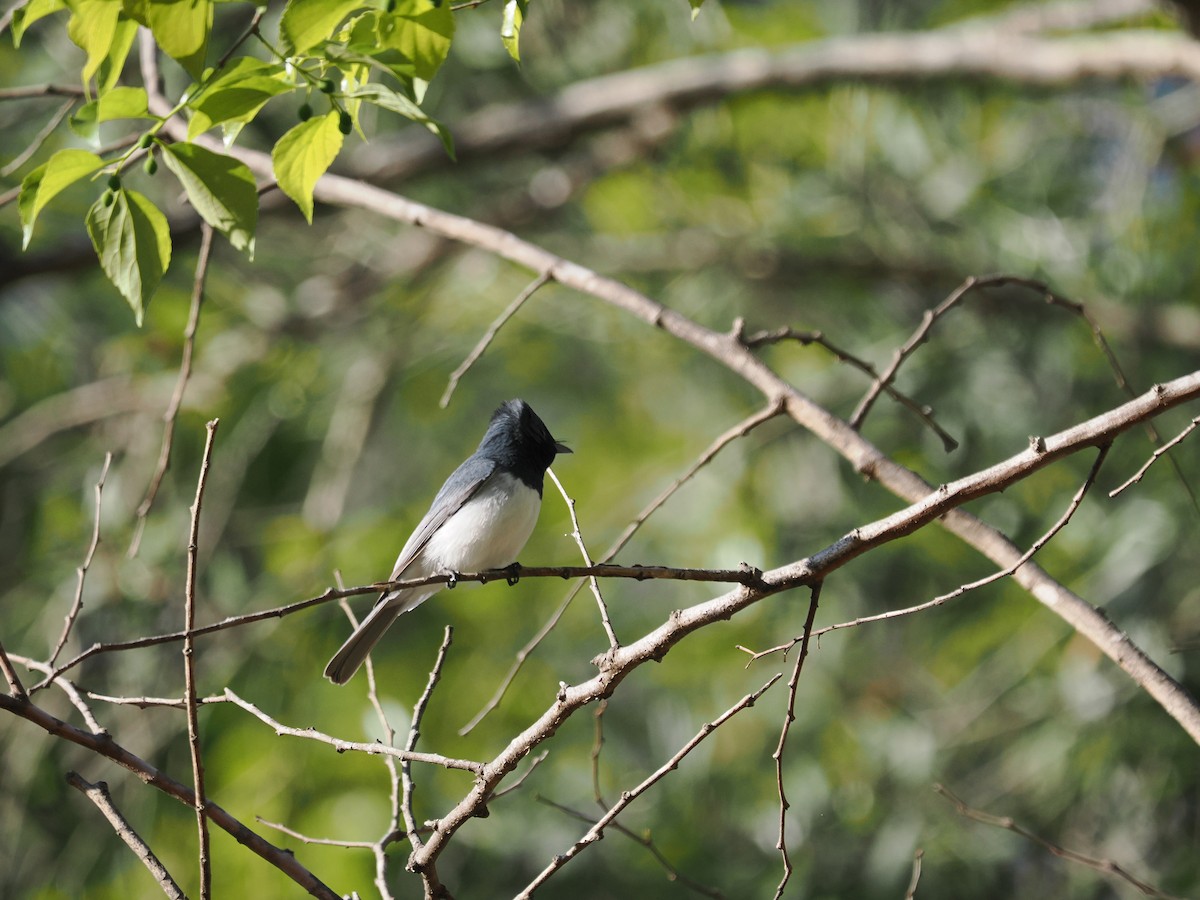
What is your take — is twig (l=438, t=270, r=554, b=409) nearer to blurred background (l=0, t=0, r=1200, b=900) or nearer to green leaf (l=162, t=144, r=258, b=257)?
green leaf (l=162, t=144, r=258, b=257)

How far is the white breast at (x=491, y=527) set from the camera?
329cm

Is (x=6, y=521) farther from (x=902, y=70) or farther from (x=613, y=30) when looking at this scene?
(x=902, y=70)

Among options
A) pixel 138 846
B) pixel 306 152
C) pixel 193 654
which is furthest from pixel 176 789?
pixel 306 152

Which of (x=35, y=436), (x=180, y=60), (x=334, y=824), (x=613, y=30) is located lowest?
(x=334, y=824)

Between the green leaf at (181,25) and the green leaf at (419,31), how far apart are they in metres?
0.24

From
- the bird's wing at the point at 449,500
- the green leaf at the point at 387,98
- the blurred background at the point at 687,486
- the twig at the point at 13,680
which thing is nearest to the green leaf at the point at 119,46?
the green leaf at the point at 387,98

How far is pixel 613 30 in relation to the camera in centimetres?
632

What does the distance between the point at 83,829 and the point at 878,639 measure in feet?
12.1

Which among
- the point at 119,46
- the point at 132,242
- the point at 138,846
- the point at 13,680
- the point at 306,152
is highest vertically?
the point at 119,46

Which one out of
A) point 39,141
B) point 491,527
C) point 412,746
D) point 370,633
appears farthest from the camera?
point 370,633

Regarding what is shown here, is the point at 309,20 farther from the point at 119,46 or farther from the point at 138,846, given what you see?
the point at 138,846

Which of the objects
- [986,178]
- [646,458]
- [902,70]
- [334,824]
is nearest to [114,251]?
[334,824]

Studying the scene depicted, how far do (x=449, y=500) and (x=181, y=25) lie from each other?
209cm

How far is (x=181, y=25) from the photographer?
1536mm
